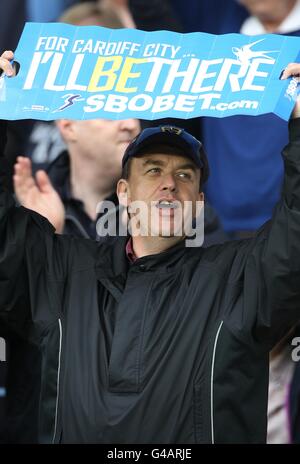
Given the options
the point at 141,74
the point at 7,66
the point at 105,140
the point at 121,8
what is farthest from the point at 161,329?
the point at 121,8

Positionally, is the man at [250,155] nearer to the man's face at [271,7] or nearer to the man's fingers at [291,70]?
the man's face at [271,7]

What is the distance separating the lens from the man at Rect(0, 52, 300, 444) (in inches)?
111

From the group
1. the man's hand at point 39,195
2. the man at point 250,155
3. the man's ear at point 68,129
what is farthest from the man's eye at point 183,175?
the man at point 250,155

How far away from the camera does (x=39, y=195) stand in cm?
400

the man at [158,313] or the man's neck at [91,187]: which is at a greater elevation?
the man's neck at [91,187]

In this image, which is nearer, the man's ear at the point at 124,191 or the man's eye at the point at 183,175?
the man's eye at the point at 183,175

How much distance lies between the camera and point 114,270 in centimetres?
309

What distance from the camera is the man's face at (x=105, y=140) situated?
4109mm

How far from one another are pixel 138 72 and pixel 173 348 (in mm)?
758

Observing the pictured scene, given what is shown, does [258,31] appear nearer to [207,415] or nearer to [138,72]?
[138,72]

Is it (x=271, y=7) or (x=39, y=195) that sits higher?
(x=271, y=7)

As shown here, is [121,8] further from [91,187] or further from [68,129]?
[91,187]

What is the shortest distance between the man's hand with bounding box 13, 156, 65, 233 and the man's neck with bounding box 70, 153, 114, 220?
0.61 feet

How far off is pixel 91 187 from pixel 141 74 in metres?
1.24
